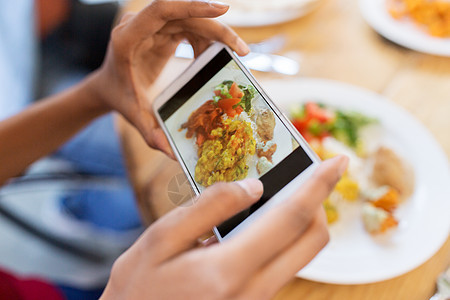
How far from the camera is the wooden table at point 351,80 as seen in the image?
0.51m

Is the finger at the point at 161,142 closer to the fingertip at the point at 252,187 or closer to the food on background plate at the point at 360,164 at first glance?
the fingertip at the point at 252,187

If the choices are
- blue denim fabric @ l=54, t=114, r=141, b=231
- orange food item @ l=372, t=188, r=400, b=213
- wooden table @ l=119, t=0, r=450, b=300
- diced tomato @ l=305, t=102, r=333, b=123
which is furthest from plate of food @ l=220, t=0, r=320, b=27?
orange food item @ l=372, t=188, r=400, b=213

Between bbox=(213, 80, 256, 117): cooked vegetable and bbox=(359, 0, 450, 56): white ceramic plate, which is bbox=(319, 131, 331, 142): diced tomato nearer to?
bbox=(359, 0, 450, 56): white ceramic plate

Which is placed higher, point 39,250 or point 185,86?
point 185,86

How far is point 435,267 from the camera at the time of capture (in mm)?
501

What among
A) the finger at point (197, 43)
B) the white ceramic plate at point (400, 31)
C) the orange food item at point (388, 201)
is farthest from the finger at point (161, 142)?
the white ceramic plate at point (400, 31)

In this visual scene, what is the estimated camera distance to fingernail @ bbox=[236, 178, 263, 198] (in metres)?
0.31

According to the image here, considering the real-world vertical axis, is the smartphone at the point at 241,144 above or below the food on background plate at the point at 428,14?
above

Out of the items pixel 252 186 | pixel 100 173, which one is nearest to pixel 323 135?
pixel 252 186

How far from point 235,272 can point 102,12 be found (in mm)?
1227

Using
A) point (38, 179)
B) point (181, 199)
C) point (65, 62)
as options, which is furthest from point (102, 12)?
point (181, 199)

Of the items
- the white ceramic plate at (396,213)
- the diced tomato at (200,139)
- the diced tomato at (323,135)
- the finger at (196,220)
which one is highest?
the diced tomato at (200,139)

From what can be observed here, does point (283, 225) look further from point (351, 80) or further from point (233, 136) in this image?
point (351, 80)

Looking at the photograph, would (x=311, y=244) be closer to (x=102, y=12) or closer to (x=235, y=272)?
(x=235, y=272)
